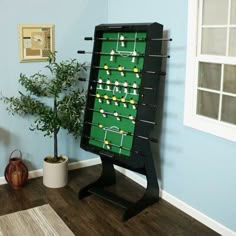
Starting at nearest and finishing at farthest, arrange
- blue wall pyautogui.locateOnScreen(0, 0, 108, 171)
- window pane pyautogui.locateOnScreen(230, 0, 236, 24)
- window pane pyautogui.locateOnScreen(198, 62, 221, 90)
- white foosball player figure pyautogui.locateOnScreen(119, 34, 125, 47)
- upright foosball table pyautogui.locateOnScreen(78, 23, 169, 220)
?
window pane pyautogui.locateOnScreen(230, 0, 236, 24) → window pane pyautogui.locateOnScreen(198, 62, 221, 90) → upright foosball table pyautogui.locateOnScreen(78, 23, 169, 220) → white foosball player figure pyautogui.locateOnScreen(119, 34, 125, 47) → blue wall pyautogui.locateOnScreen(0, 0, 108, 171)

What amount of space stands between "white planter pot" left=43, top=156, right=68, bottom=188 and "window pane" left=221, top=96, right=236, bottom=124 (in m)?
1.66

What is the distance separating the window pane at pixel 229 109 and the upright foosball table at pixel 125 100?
0.54 meters

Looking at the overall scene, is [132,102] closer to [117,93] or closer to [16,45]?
[117,93]

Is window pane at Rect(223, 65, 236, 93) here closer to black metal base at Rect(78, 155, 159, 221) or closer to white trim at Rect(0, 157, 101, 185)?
black metal base at Rect(78, 155, 159, 221)

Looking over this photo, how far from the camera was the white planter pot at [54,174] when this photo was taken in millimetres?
3445

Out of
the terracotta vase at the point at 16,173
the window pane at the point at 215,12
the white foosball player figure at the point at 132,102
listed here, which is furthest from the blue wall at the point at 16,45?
the window pane at the point at 215,12

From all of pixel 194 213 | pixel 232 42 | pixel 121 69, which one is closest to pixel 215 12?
pixel 232 42

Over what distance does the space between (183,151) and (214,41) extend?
967 millimetres

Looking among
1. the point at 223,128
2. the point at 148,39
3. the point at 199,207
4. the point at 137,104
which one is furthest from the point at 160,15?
the point at 199,207

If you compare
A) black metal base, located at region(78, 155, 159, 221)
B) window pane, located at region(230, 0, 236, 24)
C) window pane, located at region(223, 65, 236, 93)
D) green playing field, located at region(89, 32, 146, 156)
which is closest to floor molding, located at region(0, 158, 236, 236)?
black metal base, located at region(78, 155, 159, 221)

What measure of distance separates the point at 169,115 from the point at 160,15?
90cm

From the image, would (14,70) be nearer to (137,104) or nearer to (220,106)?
(137,104)

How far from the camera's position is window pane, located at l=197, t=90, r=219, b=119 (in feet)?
8.98

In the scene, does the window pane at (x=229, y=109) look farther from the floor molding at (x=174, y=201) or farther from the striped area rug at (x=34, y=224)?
the striped area rug at (x=34, y=224)
